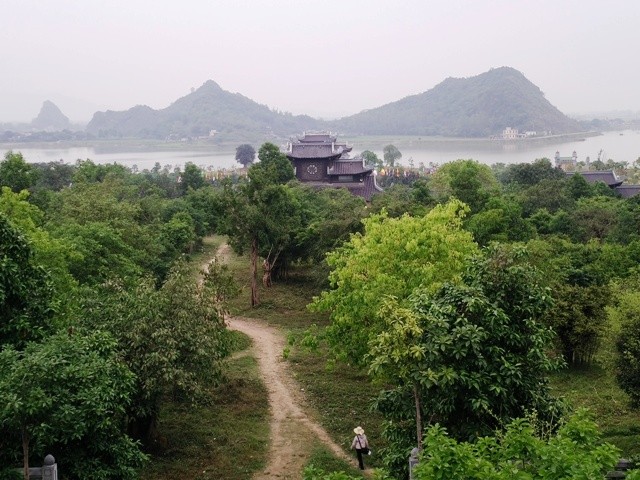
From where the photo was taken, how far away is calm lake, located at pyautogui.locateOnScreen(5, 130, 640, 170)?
9469cm

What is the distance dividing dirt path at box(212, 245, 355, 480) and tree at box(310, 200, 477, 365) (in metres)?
1.50

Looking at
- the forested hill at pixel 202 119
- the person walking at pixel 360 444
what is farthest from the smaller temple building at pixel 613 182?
the forested hill at pixel 202 119

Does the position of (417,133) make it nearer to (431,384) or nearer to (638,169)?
(638,169)

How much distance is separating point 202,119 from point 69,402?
161m

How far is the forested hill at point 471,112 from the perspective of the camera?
14275 cm

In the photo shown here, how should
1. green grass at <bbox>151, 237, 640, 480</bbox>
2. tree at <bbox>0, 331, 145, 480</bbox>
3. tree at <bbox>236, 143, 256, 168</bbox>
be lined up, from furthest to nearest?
tree at <bbox>236, 143, 256, 168</bbox> → green grass at <bbox>151, 237, 640, 480</bbox> → tree at <bbox>0, 331, 145, 480</bbox>

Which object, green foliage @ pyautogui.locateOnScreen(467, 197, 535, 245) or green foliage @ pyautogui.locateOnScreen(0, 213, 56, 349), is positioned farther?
green foliage @ pyautogui.locateOnScreen(467, 197, 535, 245)

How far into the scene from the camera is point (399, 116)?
174 meters

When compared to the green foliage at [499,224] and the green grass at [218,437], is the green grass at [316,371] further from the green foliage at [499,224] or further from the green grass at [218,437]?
the green foliage at [499,224]

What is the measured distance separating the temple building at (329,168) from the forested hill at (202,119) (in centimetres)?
11095

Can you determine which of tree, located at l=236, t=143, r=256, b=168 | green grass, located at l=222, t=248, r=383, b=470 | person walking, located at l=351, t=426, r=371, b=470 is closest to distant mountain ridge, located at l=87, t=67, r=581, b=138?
tree, located at l=236, t=143, r=256, b=168

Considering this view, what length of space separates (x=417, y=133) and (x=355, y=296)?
5930 inches

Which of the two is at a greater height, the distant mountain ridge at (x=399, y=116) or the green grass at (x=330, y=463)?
the distant mountain ridge at (x=399, y=116)

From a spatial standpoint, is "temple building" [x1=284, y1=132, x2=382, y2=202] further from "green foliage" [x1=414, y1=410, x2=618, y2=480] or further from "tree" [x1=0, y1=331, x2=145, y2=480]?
"green foliage" [x1=414, y1=410, x2=618, y2=480]
